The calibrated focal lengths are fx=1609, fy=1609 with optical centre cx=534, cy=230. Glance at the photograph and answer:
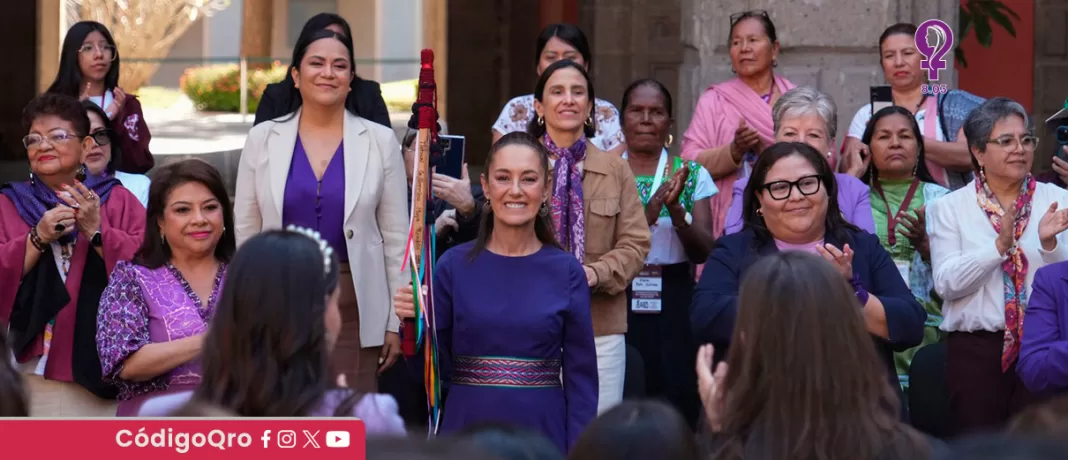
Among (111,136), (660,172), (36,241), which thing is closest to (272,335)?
(36,241)

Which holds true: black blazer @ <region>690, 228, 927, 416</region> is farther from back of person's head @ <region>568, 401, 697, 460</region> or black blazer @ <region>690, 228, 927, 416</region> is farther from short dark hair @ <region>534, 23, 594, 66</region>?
back of person's head @ <region>568, 401, 697, 460</region>

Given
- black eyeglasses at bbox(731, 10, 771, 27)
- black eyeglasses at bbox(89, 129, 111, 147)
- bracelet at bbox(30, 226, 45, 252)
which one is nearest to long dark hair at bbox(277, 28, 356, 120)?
black eyeglasses at bbox(89, 129, 111, 147)

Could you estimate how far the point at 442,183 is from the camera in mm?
5539

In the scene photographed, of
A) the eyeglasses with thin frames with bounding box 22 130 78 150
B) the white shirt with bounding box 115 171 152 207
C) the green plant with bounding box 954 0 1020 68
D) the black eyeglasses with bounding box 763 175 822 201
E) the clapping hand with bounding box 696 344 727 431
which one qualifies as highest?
the green plant with bounding box 954 0 1020 68

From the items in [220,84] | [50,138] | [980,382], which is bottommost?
[980,382]

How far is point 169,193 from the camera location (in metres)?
4.71

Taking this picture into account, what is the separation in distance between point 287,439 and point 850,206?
3402 millimetres

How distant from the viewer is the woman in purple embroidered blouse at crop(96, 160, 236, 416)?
14.6 ft

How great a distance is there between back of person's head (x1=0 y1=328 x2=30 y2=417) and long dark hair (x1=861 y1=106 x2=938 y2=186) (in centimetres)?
397

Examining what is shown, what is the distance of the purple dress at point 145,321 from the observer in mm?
4461

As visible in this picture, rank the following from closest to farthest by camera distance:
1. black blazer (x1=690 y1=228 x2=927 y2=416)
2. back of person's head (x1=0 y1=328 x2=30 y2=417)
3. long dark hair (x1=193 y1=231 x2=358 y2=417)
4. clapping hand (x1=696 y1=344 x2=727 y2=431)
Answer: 1. back of person's head (x1=0 y1=328 x2=30 y2=417)
2. long dark hair (x1=193 y1=231 x2=358 y2=417)
3. clapping hand (x1=696 y1=344 x2=727 y2=431)
4. black blazer (x1=690 y1=228 x2=927 y2=416)

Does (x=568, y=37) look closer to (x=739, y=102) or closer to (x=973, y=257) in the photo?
(x=739, y=102)

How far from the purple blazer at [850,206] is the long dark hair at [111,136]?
7.56 ft

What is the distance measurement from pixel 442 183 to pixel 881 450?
2595 mm
